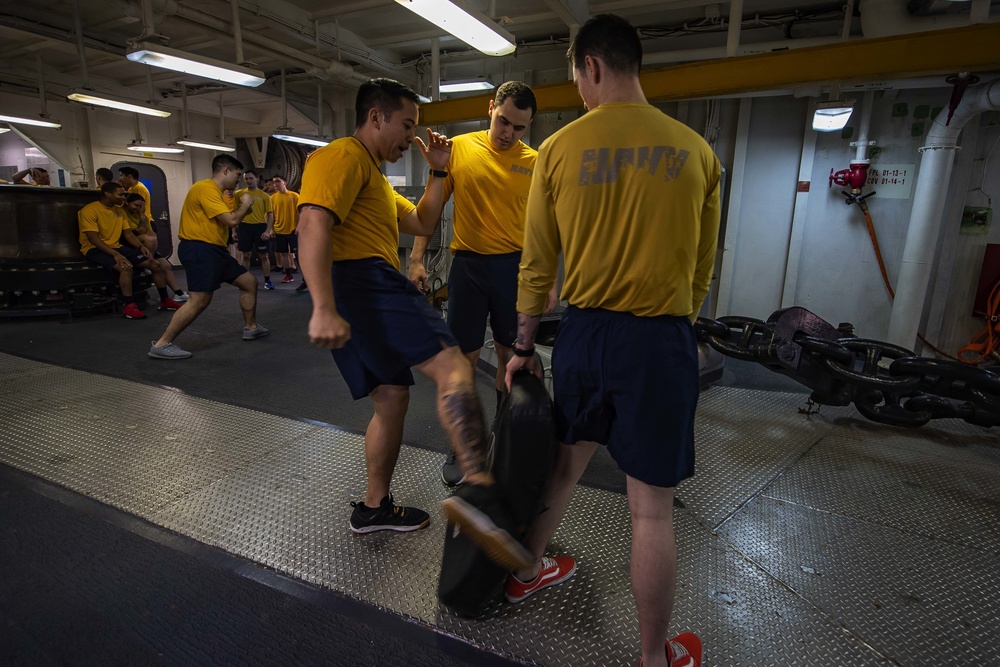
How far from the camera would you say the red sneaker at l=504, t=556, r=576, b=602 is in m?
1.83

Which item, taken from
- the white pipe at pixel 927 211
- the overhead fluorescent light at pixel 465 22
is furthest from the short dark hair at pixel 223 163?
the white pipe at pixel 927 211

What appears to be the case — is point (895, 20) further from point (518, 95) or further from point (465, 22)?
point (518, 95)

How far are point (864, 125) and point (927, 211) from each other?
1.45 metres

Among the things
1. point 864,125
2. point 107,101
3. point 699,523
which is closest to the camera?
point 699,523

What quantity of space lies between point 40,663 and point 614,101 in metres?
2.30

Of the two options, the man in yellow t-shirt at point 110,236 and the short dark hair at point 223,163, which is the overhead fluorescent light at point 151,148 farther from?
the short dark hair at point 223,163

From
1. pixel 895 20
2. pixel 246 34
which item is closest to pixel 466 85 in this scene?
pixel 246 34

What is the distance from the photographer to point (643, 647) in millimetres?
1456

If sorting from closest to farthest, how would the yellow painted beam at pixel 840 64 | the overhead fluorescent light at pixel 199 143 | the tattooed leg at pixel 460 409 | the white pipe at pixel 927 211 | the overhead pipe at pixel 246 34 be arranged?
the tattooed leg at pixel 460 409 → the yellow painted beam at pixel 840 64 → the white pipe at pixel 927 211 → the overhead pipe at pixel 246 34 → the overhead fluorescent light at pixel 199 143

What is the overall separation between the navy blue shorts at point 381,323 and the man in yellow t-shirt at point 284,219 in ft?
23.8

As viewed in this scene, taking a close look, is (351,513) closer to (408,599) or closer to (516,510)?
(408,599)

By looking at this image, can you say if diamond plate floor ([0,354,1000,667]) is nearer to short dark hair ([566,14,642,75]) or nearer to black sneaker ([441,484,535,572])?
black sneaker ([441,484,535,572])

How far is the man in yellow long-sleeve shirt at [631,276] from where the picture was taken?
4.41 feet

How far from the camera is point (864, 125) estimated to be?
5.77 m
